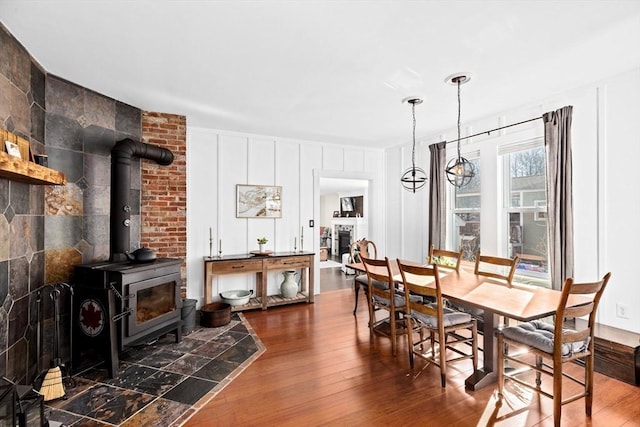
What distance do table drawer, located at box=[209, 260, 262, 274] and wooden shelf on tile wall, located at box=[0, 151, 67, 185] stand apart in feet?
6.70

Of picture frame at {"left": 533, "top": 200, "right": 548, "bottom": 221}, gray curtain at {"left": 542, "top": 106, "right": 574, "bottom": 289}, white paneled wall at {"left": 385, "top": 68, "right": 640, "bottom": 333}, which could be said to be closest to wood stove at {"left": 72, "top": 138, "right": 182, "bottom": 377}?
gray curtain at {"left": 542, "top": 106, "right": 574, "bottom": 289}

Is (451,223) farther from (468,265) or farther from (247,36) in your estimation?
(247,36)

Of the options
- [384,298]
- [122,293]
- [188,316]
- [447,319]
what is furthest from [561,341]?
[188,316]

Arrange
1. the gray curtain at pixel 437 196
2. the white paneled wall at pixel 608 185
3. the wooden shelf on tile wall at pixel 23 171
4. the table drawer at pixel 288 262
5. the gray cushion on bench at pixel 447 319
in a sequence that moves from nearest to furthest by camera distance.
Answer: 1. the wooden shelf on tile wall at pixel 23 171
2. the gray cushion on bench at pixel 447 319
3. the white paneled wall at pixel 608 185
4. the table drawer at pixel 288 262
5. the gray curtain at pixel 437 196

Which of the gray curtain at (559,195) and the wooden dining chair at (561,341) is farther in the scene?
the gray curtain at (559,195)

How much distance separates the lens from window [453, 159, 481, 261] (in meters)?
4.22

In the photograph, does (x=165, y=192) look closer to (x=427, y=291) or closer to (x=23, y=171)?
(x=23, y=171)

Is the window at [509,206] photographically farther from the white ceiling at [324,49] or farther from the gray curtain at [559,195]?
the white ceiling at [324,49]

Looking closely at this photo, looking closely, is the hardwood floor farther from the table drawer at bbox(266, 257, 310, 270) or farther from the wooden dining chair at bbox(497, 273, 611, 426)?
the table drawer at bbox(266, 257, 310, 270)

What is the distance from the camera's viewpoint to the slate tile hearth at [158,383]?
6.73 feet

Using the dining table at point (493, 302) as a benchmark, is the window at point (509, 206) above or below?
above

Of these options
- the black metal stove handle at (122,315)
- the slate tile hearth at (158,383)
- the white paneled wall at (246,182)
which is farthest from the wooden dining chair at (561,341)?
the white paneled wall at (246,182)

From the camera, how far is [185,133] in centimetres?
387

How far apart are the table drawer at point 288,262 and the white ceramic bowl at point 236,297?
0.52m
